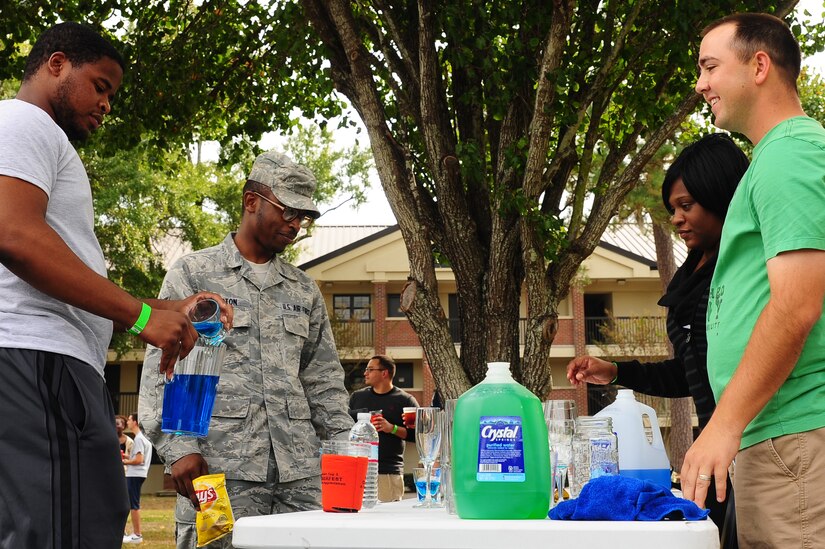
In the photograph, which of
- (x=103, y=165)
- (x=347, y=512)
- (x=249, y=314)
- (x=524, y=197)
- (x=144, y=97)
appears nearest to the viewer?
(x=347, y=512)

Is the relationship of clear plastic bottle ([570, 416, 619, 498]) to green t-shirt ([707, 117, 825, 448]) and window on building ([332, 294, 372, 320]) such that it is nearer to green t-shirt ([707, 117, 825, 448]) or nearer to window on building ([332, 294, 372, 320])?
green t-shirt ([707, 117, 825, 448])

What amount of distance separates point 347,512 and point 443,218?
5.09m

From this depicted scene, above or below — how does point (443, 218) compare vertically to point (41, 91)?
above

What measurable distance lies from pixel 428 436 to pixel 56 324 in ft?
3.93

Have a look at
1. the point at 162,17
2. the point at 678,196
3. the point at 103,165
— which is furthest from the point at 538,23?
the point at 103,165

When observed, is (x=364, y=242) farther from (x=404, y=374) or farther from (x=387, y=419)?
(x=387, y=419)

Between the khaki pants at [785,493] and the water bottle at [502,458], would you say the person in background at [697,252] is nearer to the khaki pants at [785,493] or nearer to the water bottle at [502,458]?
the khaki pants at [785,493]

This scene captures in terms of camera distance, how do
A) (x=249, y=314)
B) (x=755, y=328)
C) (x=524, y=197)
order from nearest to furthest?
1. (x=755, y=328)
2. (x=249, y=314)
3. (x=524, y=197)

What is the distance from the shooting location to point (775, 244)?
7.36ft

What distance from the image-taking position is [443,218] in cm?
742

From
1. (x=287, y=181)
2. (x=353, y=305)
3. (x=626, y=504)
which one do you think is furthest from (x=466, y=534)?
(x=353, y=305)

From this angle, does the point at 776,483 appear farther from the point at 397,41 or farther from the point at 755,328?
the point at 397,41

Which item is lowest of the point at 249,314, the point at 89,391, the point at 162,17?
the point at 89,391

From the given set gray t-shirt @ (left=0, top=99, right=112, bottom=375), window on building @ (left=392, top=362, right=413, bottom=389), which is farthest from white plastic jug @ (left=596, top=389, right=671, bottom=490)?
window on building @ (left=392, top=362, right=413, bottom=389)
